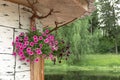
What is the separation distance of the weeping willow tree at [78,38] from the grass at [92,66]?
834 mm

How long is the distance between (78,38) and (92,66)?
481cm

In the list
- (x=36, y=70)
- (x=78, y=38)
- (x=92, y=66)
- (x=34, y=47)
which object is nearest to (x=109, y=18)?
(x=92, y=66)

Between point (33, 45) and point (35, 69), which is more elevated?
point (33, 45)

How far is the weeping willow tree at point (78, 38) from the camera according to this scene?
16.2 metres

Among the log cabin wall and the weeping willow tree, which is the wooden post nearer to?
the log cabin wall

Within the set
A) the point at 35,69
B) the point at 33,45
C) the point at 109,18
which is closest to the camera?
the point at 33,45

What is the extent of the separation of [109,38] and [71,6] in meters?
28.7

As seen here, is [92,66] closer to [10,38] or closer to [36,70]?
[36,70]

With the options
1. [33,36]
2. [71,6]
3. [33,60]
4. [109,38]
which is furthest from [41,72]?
[109,38]

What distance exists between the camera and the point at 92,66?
809 inches

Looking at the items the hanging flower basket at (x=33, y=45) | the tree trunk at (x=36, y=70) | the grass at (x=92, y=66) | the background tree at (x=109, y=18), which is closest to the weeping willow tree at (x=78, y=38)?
the grass at (x=92, y=66)

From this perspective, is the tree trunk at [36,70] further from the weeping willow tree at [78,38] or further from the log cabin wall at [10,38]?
the weeping willow tree at [78,38]

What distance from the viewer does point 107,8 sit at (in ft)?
104

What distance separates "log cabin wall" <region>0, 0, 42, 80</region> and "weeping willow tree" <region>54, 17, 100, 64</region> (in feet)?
43.8
